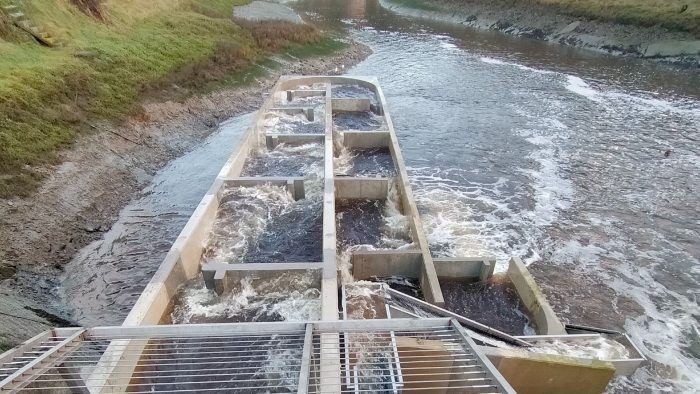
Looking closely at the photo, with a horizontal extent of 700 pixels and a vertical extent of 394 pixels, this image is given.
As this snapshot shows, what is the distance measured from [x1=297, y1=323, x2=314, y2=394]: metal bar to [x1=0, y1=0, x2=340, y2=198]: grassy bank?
11.2m

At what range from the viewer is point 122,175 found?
15.0m

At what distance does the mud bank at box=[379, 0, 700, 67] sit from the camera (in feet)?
102

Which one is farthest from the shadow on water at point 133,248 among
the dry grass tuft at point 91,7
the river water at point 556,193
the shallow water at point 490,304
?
the dry grass tuft at point 91,7

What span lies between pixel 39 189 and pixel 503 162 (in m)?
16.1

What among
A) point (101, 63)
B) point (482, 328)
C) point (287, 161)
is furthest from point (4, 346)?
point (101, 63)

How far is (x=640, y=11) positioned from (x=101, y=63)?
37287 millimetres

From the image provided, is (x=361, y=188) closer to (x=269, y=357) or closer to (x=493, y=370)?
(x=269, y=357)

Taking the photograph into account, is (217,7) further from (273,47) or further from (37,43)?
(37,43)

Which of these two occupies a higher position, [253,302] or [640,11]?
[640,11]

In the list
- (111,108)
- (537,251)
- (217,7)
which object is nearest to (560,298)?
(537,251)

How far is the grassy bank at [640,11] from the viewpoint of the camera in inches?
1227

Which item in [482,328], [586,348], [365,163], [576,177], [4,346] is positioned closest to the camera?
[4,346]

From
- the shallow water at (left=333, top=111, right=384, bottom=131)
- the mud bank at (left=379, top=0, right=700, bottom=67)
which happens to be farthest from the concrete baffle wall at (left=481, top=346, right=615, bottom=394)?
the mud bank at (left=379, top=0, right=700, bottom=67)

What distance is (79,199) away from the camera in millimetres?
13078
